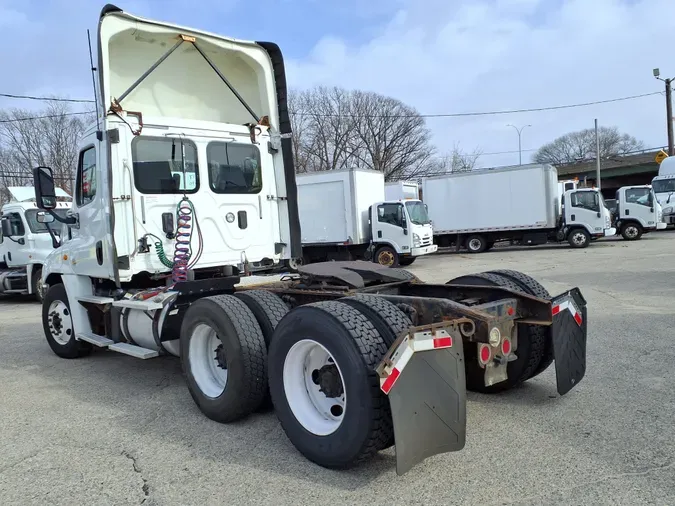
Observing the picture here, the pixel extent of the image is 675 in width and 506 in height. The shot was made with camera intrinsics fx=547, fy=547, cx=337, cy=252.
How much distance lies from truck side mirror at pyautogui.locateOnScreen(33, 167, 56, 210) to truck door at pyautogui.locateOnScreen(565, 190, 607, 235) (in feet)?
68.5

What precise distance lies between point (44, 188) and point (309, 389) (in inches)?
167

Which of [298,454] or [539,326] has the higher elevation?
[539,326]

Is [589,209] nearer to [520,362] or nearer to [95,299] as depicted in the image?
[520,362]

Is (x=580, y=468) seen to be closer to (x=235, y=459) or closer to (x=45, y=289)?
(x=235, y=459)

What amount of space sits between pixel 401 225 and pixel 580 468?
15.5m

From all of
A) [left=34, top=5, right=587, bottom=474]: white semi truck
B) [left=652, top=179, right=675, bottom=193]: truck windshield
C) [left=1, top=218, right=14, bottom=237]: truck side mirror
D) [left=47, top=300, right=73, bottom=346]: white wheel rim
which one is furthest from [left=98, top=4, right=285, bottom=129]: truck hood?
[left=652, top=179, right=675, bottom=193]: truck windshield

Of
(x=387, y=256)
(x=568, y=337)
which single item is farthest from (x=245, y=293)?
(x=387, y=256)

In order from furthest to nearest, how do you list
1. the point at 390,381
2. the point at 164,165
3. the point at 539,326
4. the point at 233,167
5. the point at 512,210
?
1. the point at 512,210
2. the point at 233,167
3. the point at 164,165
4. the point at 539,326
5. the point at 390,381

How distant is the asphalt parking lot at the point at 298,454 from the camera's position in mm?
3248

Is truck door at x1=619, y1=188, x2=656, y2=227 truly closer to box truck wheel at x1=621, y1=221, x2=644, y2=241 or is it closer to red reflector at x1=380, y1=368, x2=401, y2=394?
box truck wheel at x1=621, y1=221, x2=644, y2=241

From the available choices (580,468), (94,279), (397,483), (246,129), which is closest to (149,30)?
(246,129)

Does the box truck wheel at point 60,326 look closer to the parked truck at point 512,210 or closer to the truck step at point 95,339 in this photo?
the truck step at point 95,339

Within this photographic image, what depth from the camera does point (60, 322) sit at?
7.20m

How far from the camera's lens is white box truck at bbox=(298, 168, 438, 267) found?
18812 mm
